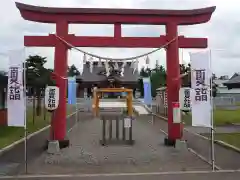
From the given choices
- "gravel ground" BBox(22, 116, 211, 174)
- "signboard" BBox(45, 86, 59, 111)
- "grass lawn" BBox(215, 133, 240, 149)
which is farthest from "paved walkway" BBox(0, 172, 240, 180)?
"grass lawn" BBox(215, 133, 240, 149)

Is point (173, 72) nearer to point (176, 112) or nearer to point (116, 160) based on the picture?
point (176, 112)

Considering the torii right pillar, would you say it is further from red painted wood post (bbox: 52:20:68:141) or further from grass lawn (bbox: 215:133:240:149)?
red painted wood post (bbox: 52:20:68:141)

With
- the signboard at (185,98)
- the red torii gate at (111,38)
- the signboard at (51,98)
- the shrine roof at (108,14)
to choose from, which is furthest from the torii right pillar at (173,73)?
the signboard at (51,98)

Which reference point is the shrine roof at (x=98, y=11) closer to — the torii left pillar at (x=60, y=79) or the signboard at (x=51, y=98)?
the torii left pillar at (x=60, y=79)

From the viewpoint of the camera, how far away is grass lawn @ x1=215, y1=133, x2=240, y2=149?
44.0 ft

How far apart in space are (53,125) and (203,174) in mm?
5848

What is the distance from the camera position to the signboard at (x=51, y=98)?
11.5m

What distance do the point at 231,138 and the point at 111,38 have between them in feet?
22.5

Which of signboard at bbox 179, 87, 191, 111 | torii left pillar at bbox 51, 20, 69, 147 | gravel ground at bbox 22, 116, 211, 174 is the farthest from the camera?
torii left pillar at bbox 51, 20, 69, 147

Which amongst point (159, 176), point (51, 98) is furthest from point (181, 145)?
point (51, 98)

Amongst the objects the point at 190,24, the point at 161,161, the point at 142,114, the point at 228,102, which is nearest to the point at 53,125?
the point at 161,161

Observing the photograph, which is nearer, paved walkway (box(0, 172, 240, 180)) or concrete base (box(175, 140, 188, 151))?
paved walkway (box(0, 172, 240, 180))

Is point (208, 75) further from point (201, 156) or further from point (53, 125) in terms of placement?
point (53, 125)

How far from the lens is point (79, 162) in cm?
1020
